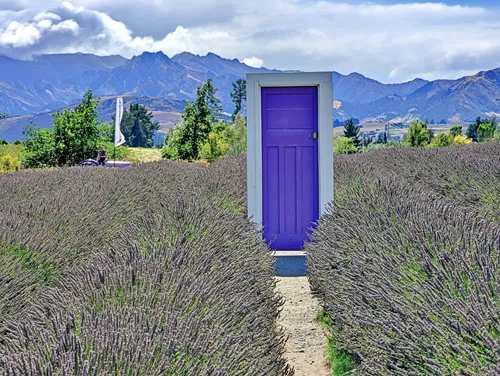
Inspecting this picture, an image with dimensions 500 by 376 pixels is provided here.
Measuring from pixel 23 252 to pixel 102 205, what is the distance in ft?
7.27

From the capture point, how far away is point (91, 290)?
3135mm

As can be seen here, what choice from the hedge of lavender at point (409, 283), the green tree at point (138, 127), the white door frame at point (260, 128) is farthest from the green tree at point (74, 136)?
the green tree at point (138, 127)

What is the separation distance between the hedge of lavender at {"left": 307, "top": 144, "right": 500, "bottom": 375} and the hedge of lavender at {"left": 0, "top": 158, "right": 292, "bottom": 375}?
1.55 feet

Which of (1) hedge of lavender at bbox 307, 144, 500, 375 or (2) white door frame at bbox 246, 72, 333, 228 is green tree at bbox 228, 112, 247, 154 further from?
(1) hedge of lavender at bbox 307, 144, 500, 375

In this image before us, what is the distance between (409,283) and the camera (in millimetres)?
3232

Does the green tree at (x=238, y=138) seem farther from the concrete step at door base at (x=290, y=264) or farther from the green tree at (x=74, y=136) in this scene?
the concrete step at door base at (x=290, y=264)

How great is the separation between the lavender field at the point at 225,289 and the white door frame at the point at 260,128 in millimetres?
1748

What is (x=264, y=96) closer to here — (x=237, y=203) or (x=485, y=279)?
(x=237, y=203)

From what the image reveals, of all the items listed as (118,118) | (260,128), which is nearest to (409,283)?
(260,128)

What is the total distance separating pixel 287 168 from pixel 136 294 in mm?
5767

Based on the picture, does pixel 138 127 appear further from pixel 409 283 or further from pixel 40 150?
pixel 409 283

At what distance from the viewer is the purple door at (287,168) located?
850cm

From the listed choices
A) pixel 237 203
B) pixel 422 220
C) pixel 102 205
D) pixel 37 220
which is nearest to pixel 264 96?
pixel 237 203

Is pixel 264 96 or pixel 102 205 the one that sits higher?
pixel 264 96
